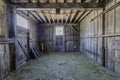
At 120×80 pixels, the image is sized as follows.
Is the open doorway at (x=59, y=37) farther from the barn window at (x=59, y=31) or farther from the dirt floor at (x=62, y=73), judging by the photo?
the dirt floor at (x=62, y=73)

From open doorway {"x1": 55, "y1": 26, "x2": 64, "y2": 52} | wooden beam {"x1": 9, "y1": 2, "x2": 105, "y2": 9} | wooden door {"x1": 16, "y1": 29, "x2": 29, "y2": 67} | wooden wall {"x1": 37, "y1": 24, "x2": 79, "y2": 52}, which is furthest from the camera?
open doorway {"x1": 55, "y1": 26, "x2": 64, "y2": 52}

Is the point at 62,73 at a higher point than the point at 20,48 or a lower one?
lower

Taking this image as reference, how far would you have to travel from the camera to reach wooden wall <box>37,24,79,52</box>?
34.1ft

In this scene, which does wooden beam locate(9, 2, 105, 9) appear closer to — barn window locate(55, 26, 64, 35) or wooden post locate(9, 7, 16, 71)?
wooden post locate(9, 7, 16, 71)

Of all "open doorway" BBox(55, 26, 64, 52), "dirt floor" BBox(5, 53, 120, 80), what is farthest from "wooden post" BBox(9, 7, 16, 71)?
"open doorway" BBox(55, 26, 64, 52)

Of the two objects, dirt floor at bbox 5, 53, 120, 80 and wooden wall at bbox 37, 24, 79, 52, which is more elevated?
wooden wall at bbox 37, 24, 79, 52

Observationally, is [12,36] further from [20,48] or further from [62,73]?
[62,73]

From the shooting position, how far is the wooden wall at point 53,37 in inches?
409

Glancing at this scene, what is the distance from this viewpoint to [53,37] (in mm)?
10469

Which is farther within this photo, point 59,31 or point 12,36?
point 59,31

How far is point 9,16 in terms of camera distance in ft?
13.8

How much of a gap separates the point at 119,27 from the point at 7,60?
3.95 metres

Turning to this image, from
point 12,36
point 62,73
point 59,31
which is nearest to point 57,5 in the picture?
point 12,36

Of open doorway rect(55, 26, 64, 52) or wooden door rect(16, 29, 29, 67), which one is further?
open doorway rect(55, 26, 64, 52)
